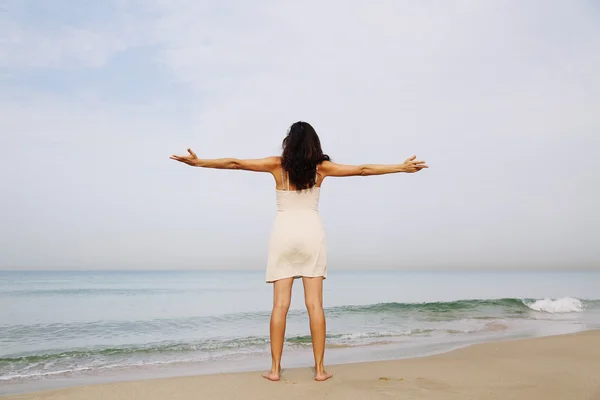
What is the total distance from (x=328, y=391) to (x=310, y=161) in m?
1.88

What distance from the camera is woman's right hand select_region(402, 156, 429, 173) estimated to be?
444 centimetres

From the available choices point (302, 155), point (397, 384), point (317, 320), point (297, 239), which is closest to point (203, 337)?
point (317, 320)

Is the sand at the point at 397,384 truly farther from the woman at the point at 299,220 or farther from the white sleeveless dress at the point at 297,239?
the white sleeveless dress at the point at 297,239

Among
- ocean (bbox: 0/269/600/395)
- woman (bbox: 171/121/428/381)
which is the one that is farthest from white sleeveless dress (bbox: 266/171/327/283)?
ocean (bbox: 0/269/600/395)

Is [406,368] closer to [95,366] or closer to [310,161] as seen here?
[310,161]

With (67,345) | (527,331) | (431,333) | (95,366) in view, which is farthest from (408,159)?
(67,345)

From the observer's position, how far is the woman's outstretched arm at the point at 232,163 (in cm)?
430

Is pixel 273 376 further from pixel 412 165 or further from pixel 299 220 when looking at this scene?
pixel 412 165

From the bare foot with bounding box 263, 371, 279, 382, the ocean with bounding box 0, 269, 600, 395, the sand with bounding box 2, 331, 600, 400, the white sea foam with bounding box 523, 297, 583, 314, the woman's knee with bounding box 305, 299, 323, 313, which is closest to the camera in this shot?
the sand with bounding box 2, 331, 600, 400

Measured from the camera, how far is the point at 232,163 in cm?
432

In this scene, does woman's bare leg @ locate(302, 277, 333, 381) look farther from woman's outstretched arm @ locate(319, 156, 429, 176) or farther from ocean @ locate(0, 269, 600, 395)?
ocean @ locate(0, 269, 600, 395)

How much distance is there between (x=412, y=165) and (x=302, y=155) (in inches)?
39.2

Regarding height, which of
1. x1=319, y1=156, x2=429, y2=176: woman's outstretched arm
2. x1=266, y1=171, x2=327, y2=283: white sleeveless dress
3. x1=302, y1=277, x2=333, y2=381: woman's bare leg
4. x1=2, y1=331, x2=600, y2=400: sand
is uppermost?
x1=319, y1=156, x2=429, y2=176: woman's outstretched arm

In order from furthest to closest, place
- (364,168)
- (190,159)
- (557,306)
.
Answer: (557,306)
(364,168)
(190,159)
